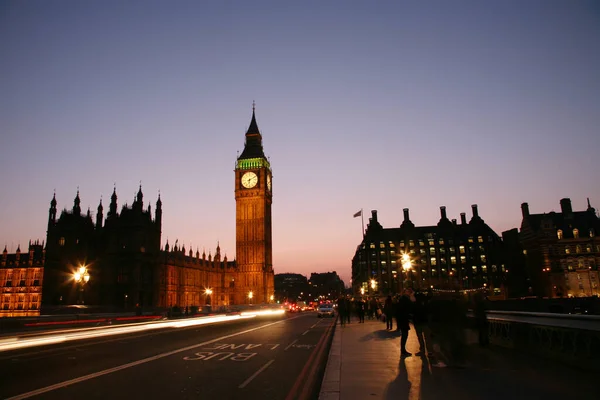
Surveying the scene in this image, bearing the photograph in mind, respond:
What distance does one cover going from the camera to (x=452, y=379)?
9648mm

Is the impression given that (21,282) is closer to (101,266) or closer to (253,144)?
(101,266)

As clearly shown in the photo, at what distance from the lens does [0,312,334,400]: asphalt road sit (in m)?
8.97

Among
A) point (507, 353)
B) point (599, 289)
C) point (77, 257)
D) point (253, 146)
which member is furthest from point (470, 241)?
point (507, 353)

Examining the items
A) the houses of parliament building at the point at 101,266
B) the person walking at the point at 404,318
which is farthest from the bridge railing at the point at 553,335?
the houses of parliament building at the point at 101,266

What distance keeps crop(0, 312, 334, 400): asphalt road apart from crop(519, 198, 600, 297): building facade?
7428 centimetres

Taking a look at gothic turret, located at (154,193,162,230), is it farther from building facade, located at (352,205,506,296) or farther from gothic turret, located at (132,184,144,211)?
building facade, located at (352,205,506,296)

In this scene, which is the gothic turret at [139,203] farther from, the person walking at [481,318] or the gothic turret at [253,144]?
the person walking at [481,318]

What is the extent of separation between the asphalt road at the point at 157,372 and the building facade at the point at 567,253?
74283 millimetres

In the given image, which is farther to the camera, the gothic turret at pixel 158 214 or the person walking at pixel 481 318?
the gothic turret at pixel 158 214

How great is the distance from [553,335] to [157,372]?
37.2ft

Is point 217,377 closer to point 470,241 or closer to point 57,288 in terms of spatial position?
point 57,288

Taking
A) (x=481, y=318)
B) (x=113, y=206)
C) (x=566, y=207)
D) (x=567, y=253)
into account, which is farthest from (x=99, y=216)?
(x=566, y=207)

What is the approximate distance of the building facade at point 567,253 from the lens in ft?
249

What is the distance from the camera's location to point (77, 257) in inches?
3374
